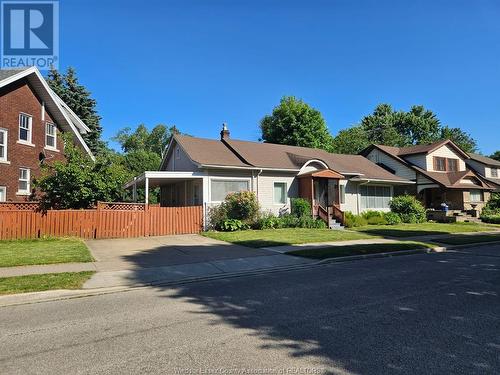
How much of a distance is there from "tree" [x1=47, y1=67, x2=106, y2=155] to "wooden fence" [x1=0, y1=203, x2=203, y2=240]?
22138 mm

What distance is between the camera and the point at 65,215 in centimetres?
1680

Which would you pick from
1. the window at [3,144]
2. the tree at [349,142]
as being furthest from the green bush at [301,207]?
the tree at [349,142]

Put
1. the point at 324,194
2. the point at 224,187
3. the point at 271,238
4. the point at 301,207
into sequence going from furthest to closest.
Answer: the point at 324,194
the point at 301,207
the point at 224,187
the point at 271,238

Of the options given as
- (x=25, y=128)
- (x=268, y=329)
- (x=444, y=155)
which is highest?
(x=25, y=128)

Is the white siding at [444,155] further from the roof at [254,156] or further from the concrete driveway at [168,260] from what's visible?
the concrete driveway at [168,260]

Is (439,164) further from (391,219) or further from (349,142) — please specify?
(349,142)

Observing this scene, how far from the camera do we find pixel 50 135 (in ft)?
79.9

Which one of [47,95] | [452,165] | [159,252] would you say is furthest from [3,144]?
[452,165]

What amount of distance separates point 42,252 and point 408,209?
25.5m

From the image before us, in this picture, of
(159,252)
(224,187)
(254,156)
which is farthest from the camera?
(254,156)

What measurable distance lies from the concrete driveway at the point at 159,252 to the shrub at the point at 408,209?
693 inches

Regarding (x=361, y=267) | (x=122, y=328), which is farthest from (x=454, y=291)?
(x=122, y=328)

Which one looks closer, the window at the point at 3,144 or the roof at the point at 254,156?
the window at the point at 3,144

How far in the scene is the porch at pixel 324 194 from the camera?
24.2 m
